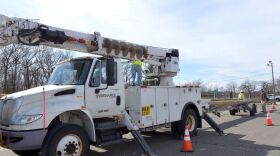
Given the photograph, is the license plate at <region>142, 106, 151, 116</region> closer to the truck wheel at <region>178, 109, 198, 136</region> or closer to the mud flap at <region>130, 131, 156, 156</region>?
the mud flap at <region>130, 131, 156, 156</region>

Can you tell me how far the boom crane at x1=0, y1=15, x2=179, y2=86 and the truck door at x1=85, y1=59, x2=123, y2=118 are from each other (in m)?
0.90

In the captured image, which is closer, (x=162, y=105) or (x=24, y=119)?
(x=24, y=119)

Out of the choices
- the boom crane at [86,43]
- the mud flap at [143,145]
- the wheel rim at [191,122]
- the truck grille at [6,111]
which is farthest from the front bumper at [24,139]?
the wheel rim at [191,122]

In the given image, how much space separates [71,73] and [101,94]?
96 centimetres

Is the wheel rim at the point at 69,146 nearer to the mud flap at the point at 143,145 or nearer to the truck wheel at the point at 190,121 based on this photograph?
the mud flap at the point at 143,145

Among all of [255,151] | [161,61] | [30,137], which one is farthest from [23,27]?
[255,151]

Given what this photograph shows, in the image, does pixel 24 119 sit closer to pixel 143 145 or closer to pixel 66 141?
pixel 66 141

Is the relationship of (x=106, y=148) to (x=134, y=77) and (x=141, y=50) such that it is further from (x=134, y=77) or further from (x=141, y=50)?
(x=141, y=50)

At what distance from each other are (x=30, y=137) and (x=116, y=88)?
295 cm

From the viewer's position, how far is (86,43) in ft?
31.1

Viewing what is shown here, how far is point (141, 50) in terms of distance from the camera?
1149 cm

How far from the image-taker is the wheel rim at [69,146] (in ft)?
24.1

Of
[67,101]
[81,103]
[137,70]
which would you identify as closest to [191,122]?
[137,70]

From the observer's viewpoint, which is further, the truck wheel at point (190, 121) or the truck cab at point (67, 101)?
the truck wheel at point (190, 121)
